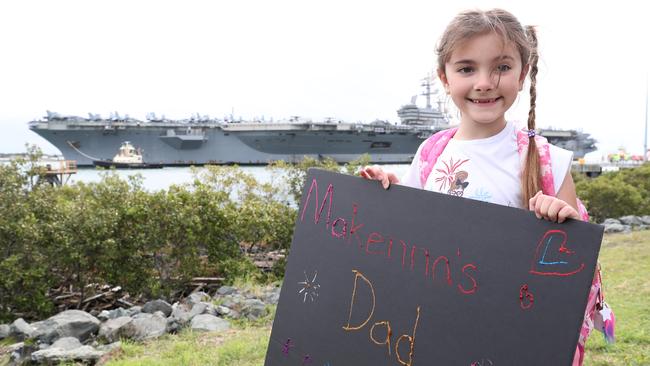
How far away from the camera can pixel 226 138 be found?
30.8 metres

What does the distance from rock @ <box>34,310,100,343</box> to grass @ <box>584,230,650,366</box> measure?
152 inches

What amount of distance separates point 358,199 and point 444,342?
0.50 m

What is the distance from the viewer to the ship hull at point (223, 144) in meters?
29.5

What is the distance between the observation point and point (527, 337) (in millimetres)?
1149

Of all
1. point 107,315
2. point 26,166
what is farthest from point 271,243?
point 26,166

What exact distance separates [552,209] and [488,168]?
0.96ft

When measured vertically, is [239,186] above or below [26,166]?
below

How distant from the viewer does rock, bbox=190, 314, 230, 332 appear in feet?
13.4

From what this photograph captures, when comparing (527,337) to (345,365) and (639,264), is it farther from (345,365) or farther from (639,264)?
(639,264)

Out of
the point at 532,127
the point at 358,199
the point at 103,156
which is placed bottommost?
the point at 103,156

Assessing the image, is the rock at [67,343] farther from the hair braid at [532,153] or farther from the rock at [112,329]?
the hair braid at [532,153]

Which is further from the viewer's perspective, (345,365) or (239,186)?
(239,186)

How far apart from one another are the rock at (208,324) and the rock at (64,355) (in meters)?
0.83

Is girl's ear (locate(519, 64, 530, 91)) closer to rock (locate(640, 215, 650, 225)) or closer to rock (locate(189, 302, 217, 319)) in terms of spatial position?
rock (locate(189, 302, 217, 319))
